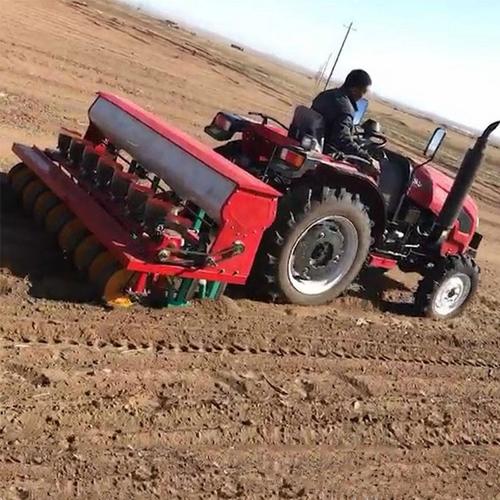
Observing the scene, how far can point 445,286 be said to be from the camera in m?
6.45

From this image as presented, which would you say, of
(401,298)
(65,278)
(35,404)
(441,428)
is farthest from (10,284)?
(401,298)

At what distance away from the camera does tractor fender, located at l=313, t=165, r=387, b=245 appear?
538 cm

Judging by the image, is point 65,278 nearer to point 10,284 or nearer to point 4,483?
point 10,284

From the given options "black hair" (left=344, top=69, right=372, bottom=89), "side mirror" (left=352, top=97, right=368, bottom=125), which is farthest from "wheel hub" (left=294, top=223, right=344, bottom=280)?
"black hair" (left=344, top=69, right=372, bottom=89)

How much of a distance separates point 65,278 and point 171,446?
1687mm

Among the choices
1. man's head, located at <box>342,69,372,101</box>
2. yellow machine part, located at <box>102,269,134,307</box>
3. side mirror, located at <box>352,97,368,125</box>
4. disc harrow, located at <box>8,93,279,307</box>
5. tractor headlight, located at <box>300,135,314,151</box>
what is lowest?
yellow machine part, located at <box>102,269,134,307</box>

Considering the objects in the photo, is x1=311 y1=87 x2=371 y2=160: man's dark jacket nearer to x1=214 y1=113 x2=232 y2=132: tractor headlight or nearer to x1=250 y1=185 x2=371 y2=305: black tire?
x1=250 y1=185 x2=371 y2=305: black tire

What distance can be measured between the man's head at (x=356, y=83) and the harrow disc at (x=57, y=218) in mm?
2269

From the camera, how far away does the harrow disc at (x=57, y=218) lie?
5191 millimetres

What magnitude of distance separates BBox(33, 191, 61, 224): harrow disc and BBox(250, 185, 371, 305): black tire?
147 centimetres

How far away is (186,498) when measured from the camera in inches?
128

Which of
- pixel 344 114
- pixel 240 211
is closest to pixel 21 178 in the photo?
pixel 240 211

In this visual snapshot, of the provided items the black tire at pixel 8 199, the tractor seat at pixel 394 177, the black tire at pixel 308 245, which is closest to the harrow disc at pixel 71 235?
the black tire at pixel 8 199

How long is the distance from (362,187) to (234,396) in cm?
210
